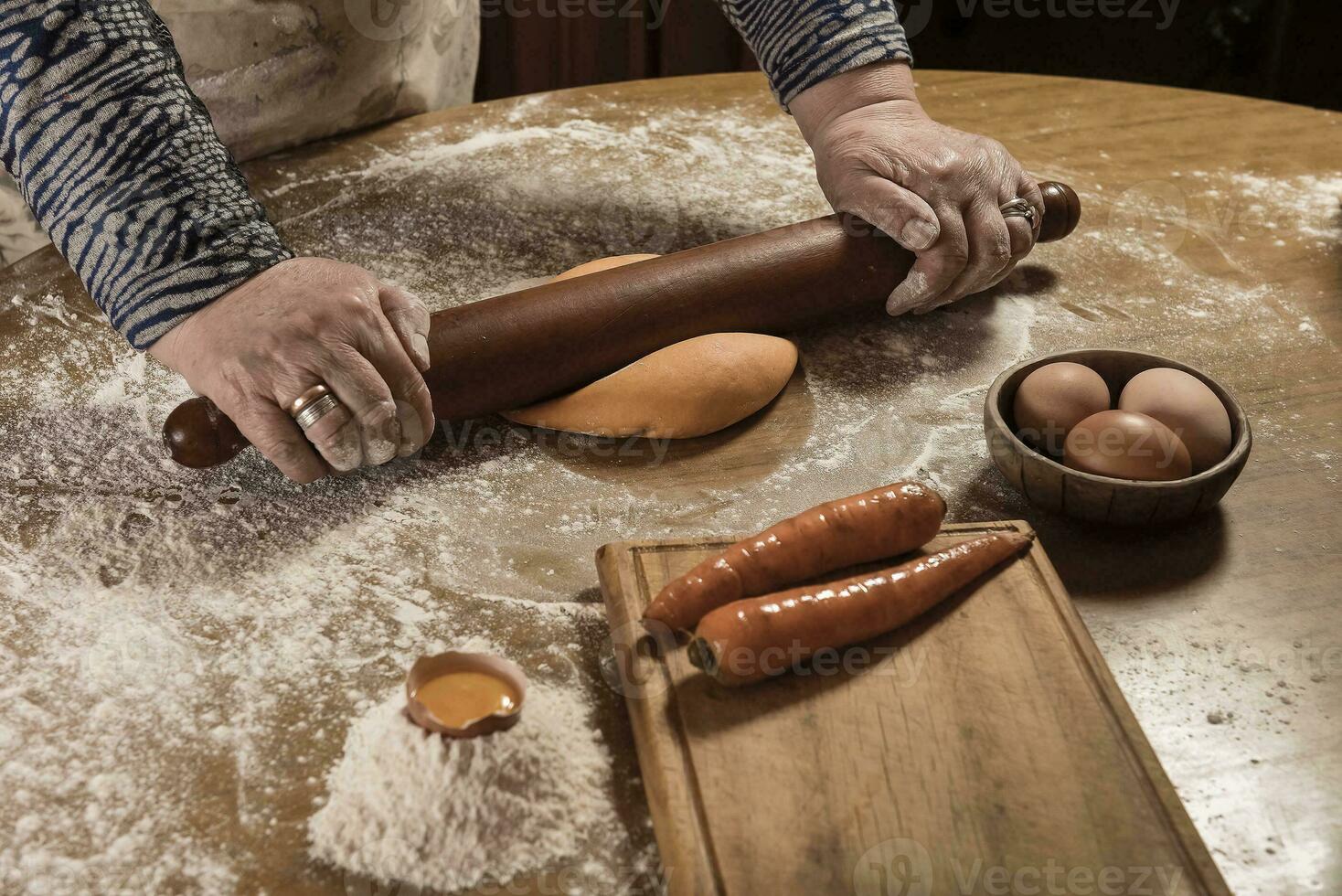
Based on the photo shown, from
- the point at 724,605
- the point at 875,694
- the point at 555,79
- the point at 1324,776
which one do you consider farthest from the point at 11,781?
the point at 555,79

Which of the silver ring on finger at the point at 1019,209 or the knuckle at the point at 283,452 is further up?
the silver ring on finger at the point at 1019,209

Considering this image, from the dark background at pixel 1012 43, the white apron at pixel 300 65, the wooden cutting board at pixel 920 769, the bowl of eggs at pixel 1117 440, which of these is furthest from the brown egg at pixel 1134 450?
the dark background at pixel 1012 43

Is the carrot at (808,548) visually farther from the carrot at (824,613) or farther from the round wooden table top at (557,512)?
the round wooden table top at (557,512)

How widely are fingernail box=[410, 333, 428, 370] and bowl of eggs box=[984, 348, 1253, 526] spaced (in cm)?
73

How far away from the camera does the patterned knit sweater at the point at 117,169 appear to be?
138 centimetres

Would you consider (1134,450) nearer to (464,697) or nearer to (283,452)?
(464,697)

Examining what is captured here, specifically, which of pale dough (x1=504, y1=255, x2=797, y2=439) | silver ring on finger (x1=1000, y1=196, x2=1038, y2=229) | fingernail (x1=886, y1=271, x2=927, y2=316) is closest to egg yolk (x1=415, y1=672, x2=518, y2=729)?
pale dough (x1=504, y1=255, x2=797, y2=439)

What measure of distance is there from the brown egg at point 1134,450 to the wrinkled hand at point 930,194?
508mm

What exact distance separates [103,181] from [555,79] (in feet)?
8.22

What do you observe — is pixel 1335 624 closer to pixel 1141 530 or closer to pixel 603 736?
pixel 1141 530

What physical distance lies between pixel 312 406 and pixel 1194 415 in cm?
107

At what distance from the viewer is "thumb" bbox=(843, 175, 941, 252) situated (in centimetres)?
174

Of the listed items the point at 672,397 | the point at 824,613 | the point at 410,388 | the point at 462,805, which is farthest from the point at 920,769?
the point at 410,388

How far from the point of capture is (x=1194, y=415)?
1.34 m
